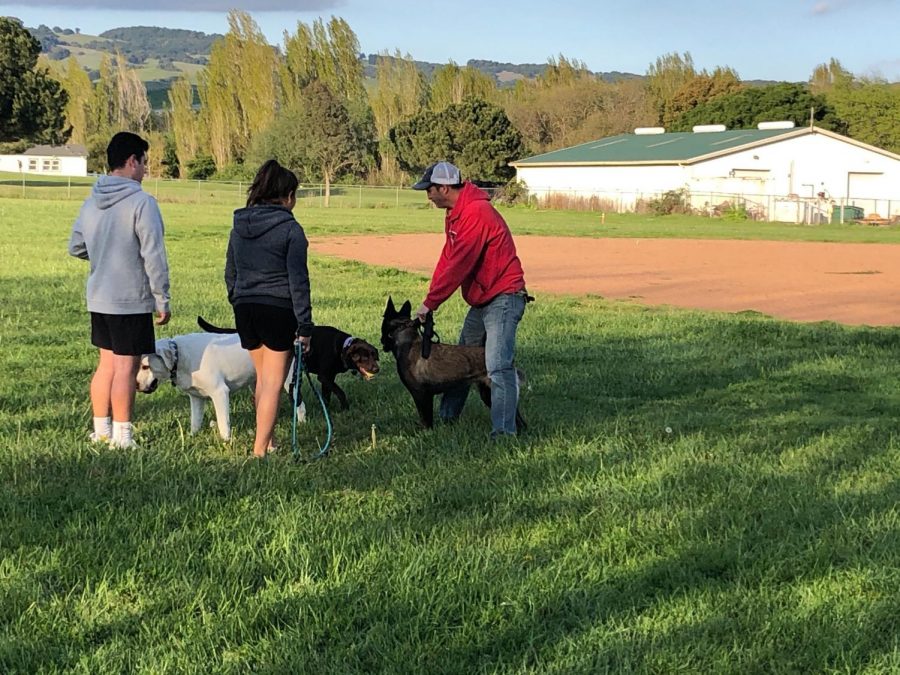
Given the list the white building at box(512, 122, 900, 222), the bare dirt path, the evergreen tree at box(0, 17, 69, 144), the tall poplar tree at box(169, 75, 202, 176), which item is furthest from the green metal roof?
the tall poplar tree at box(169, 75, 202, 176)

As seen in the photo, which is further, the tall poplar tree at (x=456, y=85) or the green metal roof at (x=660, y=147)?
the tall poplar tree at (x=456, y=85)

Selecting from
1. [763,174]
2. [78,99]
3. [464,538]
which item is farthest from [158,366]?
[78,99]

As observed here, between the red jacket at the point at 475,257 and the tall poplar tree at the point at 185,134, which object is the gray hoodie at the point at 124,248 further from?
the tall poplar tree at the point at 185,134

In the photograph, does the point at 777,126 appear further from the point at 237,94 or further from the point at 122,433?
the point at 122,433

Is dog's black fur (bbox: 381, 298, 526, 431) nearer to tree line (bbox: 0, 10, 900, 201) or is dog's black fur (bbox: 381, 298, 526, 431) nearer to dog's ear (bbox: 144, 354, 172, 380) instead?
dog's ear (bbox: 144, 354, 172, 380)

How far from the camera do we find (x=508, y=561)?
4258 millimetres

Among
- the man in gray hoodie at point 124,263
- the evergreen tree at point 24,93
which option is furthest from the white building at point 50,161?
the man in gray hoodie at point 124,263

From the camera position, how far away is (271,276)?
222 inches

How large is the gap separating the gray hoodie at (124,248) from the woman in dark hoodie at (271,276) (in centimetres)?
45

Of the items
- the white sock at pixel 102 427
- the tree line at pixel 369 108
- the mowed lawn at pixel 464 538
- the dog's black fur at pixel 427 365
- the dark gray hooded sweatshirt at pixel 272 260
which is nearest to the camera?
the mowed lawn at pixel 464 538

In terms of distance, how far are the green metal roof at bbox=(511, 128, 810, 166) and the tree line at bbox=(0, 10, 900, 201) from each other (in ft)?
26.8

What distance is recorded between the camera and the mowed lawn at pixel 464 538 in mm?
3490

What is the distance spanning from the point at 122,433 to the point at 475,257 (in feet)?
8.06

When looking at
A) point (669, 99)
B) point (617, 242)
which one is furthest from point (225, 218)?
point (669, 99)
